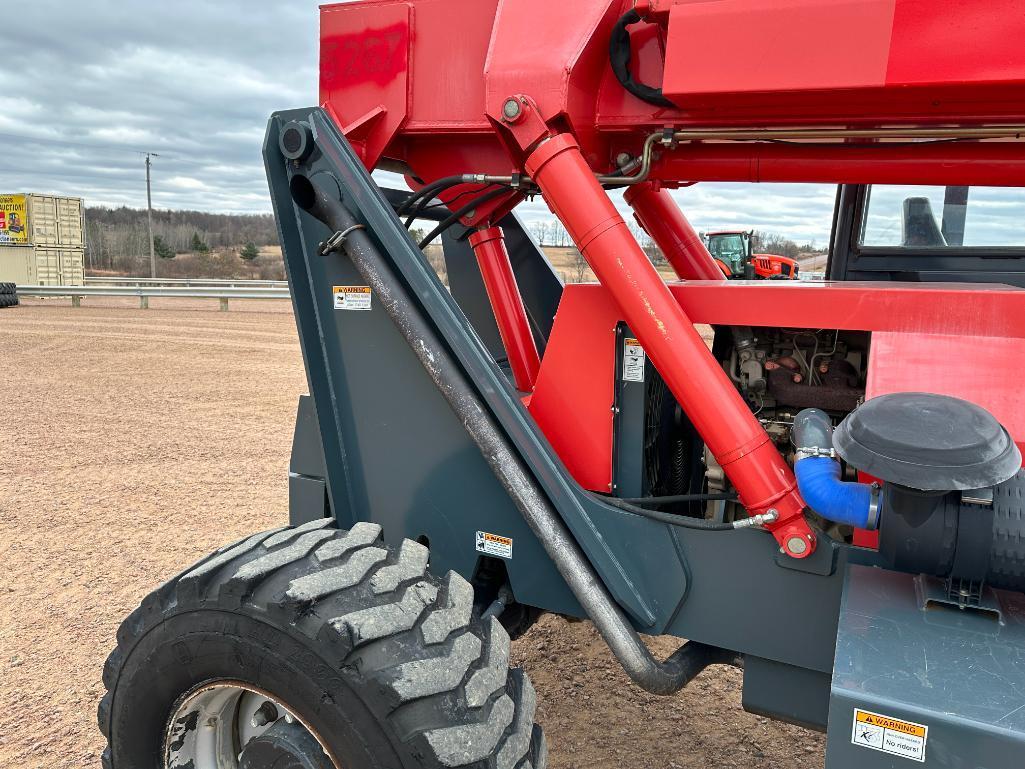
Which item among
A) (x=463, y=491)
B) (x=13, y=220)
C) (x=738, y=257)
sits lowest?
(x=463, y=491)

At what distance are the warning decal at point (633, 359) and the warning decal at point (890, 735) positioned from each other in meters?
1.09

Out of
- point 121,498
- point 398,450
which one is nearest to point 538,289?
point 398,450

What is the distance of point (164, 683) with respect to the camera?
207 cm

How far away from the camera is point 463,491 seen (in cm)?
243

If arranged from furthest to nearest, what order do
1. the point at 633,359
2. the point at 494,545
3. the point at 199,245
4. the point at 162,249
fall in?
the point at 199,245 → the point at 162,249 → the point at 494,545 → the point at 633,359

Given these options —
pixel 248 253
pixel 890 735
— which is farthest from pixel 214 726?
pixel 248 253

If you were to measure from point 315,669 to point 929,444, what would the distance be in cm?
146

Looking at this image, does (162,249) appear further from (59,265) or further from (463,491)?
(463,491)

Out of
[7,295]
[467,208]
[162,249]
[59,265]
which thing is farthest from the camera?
[162,249]

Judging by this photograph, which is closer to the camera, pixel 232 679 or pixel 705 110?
pixel 232 679

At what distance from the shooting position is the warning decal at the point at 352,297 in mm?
2445

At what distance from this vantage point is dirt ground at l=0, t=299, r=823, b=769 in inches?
114

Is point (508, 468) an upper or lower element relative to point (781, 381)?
lower

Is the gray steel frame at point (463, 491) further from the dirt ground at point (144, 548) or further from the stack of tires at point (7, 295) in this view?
the stack of tires at point (7, 295)
